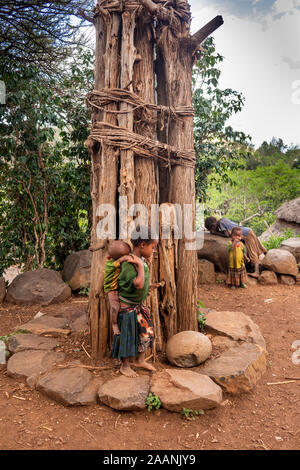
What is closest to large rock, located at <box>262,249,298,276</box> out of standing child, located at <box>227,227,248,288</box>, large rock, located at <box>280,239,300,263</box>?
large rock, located at <box>280,239,300,263</box>

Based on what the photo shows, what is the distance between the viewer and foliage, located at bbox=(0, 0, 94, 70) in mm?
4910

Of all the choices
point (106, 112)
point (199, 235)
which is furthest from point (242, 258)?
point (106, 112)

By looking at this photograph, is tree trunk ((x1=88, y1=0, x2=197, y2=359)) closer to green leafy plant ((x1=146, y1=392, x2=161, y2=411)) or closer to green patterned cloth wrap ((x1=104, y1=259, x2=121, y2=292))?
green patterned cloth wrap ((x1=104, y1=259, x2=121, y2=292))

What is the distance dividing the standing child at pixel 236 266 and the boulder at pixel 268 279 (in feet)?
1.28

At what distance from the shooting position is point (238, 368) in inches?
110

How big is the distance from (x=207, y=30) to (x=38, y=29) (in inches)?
125

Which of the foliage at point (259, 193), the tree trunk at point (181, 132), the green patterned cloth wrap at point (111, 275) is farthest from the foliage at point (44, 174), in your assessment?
the foliage at point (259, 193)

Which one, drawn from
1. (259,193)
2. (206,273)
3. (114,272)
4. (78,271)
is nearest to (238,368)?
(114,272)

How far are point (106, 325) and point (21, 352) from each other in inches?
32.7

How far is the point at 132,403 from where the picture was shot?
7.74 feet

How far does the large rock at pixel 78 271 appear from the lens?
5812 mm

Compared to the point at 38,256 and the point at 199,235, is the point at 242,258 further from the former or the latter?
the point at 38,256

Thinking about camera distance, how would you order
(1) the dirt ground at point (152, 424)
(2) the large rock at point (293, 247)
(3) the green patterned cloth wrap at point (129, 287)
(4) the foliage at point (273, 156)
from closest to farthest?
(1) the dirt ground at point (152, 424)
(3) the green patterned cloth wrap at point (129, 287)
(2) the large rock at point (293, 247)
(4) the foliage at point (273, 156)

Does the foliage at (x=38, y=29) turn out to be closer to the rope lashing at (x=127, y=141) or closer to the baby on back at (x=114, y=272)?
the rope lashing at (x=127, y=141)
